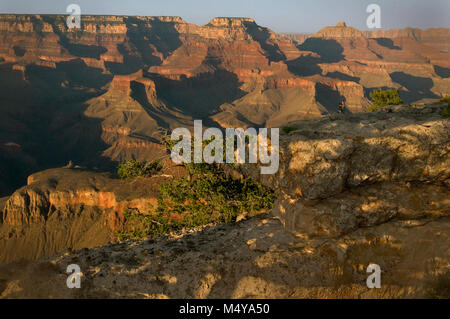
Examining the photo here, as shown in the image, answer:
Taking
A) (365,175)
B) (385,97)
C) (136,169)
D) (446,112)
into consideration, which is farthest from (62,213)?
(446,112)

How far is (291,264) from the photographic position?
39.5 feet

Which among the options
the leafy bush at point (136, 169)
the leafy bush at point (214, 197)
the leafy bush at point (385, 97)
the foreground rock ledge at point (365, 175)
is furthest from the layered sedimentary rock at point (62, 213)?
the foreground rock ledge at point (365, 175)

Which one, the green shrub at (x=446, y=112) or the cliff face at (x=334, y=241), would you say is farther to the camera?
the green shrub at (x=446, y=112)

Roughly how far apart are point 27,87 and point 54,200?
158277mm

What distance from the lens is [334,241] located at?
12.3 meters

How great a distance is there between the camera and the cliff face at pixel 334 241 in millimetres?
11312

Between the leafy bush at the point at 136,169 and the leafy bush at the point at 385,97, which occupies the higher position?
the leafy bush at the point at 385,97

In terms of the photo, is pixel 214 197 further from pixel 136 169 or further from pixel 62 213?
pixel 62 213

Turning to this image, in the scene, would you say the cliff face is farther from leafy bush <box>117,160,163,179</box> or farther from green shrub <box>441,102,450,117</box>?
leafy bush <box>117,160,163,179</box>

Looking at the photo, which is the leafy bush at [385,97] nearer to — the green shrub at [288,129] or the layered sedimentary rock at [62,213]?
the green shrub at [288,129]

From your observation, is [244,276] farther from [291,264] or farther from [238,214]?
[238,214]

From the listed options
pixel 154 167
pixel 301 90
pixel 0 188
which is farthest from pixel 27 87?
pixel 154 167

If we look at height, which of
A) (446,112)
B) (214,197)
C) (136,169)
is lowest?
(214,197)

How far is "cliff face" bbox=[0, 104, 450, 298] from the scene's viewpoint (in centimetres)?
1131
